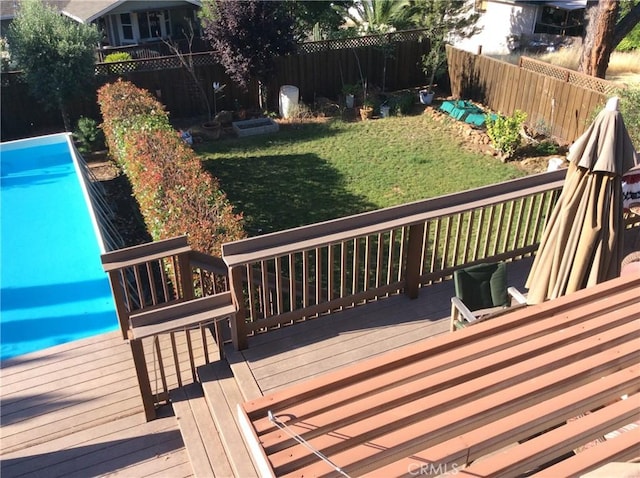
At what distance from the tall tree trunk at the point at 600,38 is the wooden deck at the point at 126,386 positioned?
326 inches

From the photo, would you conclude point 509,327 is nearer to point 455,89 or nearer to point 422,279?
point 422,279

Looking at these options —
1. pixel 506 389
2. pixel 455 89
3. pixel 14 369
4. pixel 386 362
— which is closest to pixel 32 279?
pixel 14 369

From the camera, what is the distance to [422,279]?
4.85m

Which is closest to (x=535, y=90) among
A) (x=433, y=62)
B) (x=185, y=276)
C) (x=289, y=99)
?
(x=433, y=62)

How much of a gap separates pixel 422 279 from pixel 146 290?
3896 millimetres

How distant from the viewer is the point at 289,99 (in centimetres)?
1270

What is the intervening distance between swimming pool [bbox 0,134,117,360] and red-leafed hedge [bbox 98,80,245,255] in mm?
1111

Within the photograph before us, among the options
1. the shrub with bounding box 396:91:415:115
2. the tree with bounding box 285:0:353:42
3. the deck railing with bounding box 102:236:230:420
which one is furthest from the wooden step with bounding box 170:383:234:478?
the tree with bounding box 285:0:353:42

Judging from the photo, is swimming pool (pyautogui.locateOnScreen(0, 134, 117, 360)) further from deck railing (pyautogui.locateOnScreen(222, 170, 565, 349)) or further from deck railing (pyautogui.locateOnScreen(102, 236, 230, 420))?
deck railing (pyautogui.locateOnScreen(222, 170, 565, 349))

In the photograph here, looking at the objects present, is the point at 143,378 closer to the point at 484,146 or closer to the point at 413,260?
the point at 413,260

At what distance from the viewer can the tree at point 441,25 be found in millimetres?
12922

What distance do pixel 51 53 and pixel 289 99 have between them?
5.09 m

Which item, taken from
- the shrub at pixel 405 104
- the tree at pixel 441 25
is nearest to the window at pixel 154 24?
the tree at pixel 441 25

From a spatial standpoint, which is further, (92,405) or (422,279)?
(422,279)
